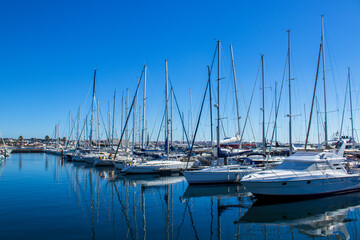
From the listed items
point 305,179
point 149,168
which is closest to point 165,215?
point 305,179

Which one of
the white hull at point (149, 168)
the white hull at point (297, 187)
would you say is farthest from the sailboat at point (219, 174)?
the white hull at point (149, 168)

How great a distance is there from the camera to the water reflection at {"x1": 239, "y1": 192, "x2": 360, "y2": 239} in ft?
39.0

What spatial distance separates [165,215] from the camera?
1378 centimetres

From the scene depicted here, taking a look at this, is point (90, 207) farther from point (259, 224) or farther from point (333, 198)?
point (333, 198)

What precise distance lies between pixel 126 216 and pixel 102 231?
7.34ft

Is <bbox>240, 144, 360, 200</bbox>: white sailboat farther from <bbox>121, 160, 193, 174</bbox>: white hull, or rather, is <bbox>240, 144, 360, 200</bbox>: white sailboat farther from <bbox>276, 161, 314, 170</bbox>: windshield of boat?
<bbox>121, 160, 193, 174</bbox>: white hull

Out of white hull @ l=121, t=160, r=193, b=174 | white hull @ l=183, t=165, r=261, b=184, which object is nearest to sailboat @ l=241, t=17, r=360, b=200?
white hull @ l=183, t=165, r=261, b=184

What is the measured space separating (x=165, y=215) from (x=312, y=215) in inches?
291

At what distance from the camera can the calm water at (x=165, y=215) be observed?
439 inches

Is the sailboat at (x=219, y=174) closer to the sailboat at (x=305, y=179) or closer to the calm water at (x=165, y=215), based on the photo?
the calm water at (x=165, y=215)

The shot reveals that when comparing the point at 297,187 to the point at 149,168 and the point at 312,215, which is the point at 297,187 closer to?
the point at 312,215

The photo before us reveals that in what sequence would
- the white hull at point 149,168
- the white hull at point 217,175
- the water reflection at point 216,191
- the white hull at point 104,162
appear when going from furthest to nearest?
the white hull at point 104,162 < the white hull at point 149,168 < the white hull at point 217,175 < the water reflection at point 216,191

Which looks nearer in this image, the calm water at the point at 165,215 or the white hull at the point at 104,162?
the calm water at the point at 165,215

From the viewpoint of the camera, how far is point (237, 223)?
12609mm
